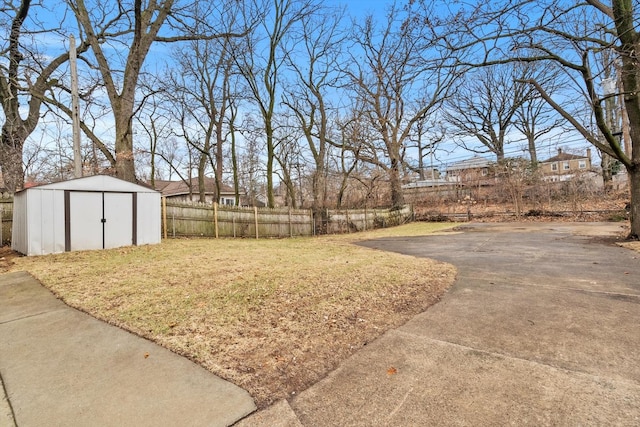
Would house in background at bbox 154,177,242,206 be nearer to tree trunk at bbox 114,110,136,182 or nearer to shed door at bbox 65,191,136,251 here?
tree trunk at bbox 114,110,136,182

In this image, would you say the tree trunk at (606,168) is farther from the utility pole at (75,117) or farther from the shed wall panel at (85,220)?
the utility pole at (75,117)

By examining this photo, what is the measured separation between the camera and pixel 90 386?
198 cm

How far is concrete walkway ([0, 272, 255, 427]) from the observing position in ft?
5.54

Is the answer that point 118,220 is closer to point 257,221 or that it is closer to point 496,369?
point 257,221

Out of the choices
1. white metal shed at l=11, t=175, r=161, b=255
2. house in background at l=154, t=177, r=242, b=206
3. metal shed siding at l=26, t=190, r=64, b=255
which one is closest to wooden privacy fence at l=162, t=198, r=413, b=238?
white metal shed at l=11, t=175, r=161, b=255

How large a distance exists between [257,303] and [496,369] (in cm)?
231

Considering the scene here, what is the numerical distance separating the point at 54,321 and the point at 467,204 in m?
21.2

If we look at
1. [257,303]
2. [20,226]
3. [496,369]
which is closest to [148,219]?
[20,226]

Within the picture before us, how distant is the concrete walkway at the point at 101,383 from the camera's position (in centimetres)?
169

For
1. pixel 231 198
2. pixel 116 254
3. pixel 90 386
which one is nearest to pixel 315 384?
pixel 90 386

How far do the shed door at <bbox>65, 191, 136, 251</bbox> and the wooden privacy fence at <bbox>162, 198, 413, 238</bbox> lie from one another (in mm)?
1739

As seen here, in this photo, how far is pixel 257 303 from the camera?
346cm

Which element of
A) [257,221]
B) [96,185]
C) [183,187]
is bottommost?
[257,221]

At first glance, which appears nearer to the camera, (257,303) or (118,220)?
(257,303)
